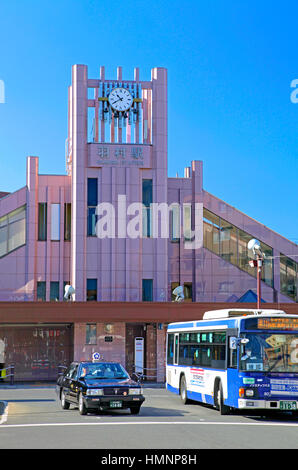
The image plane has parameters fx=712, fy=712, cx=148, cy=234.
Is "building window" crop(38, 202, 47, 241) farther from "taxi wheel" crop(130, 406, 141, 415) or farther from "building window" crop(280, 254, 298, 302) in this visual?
"taxi wheel" crop(130, 406, 141, 415)

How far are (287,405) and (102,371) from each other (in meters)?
5.68

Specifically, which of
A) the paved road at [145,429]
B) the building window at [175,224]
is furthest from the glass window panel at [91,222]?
the paved road at [145,429]

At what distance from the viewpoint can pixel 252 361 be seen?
19.2m

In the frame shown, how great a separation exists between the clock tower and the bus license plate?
2508 cm

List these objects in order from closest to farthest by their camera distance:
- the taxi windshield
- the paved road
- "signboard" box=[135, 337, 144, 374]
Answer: the paved road → the taxi windshield → "signboard" box=[135, 337, 144, 374]

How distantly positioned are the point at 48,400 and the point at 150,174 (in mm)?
21140

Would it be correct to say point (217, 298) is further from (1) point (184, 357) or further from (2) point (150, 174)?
(1) point (184, 357)

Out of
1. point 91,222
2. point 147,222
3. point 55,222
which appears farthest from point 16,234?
point 147,222

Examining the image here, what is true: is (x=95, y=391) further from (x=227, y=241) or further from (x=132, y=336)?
(x=227, y=241)

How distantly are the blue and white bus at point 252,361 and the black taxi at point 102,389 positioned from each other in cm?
246

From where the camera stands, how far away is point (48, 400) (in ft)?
88.0

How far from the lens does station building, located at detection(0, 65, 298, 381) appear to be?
4244 cm

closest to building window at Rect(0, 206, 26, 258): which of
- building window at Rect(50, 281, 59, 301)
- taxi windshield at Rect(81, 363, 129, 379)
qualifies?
building window at Rect(50, 281, 59, 301)

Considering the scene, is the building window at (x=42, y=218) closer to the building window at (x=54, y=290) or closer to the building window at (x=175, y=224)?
the building window at (x=54, y=290)
